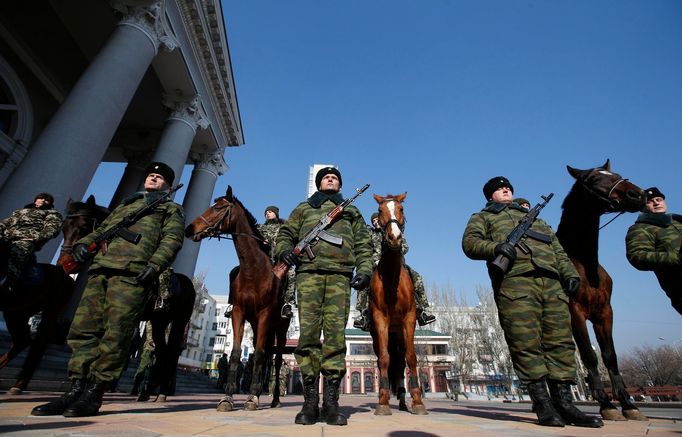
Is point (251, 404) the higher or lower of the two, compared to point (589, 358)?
lower

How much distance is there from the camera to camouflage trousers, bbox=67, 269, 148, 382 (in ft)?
10.1

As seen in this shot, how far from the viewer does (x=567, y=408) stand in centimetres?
317

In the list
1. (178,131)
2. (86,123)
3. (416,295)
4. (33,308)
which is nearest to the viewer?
(33,308)

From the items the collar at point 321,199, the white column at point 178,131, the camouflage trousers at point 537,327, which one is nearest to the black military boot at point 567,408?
the camouflage trousers at point 537,327

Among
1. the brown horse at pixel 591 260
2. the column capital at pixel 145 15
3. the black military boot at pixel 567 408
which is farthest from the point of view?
the column capital at pixel 145 15

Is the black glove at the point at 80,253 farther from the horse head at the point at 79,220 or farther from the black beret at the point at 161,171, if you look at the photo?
the horse head at the point at 79,220

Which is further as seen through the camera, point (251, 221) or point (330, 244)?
point (251, 221)

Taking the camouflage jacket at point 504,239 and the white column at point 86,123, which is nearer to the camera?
the camouflage jacket at point 504,239

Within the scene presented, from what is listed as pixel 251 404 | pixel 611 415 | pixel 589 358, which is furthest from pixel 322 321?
pixel 589 358

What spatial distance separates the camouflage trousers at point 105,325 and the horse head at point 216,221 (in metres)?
1.64

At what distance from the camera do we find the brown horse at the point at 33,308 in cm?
484

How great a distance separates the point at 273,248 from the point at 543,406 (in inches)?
208

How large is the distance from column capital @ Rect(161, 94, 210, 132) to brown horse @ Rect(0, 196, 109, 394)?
1036cm

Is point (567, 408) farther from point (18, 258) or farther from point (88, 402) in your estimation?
point (18, 258)
